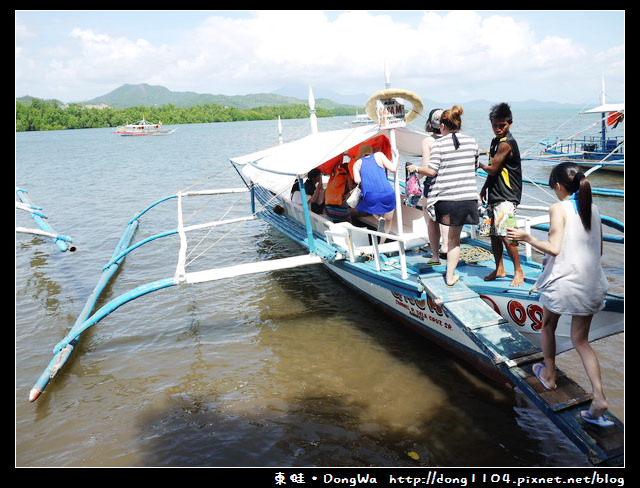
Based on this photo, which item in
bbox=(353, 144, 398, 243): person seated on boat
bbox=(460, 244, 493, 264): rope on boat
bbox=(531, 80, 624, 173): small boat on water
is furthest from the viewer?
bbox=(531, 80, 624, 173): small boat on water

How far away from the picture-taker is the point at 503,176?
522 centimetres

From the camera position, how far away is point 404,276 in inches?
235

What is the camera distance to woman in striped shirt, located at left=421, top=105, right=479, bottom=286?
17.0 ft

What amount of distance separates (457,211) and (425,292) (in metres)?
1.05

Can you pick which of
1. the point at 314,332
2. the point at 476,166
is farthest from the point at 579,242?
the point at 314,332

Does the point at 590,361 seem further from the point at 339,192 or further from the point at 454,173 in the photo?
the point at 339,192

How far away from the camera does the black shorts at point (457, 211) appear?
5270 millimetres

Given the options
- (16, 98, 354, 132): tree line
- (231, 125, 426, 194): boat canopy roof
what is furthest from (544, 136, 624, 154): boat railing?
(16, 98, 354, 132): tree line

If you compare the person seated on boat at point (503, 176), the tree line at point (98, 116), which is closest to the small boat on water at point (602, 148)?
the person seated on boat at point (503, 176)

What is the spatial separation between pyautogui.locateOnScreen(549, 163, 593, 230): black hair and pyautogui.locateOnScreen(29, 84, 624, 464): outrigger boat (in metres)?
1.45

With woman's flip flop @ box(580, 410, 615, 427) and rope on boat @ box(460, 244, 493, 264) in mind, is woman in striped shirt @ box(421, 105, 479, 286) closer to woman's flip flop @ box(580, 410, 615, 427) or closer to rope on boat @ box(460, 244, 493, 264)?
rope on boat @ box(460, 244, 493, 264)

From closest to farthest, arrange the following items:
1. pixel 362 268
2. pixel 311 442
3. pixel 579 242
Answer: pixel 579 242
pixel 311 442
pixel 362 268
